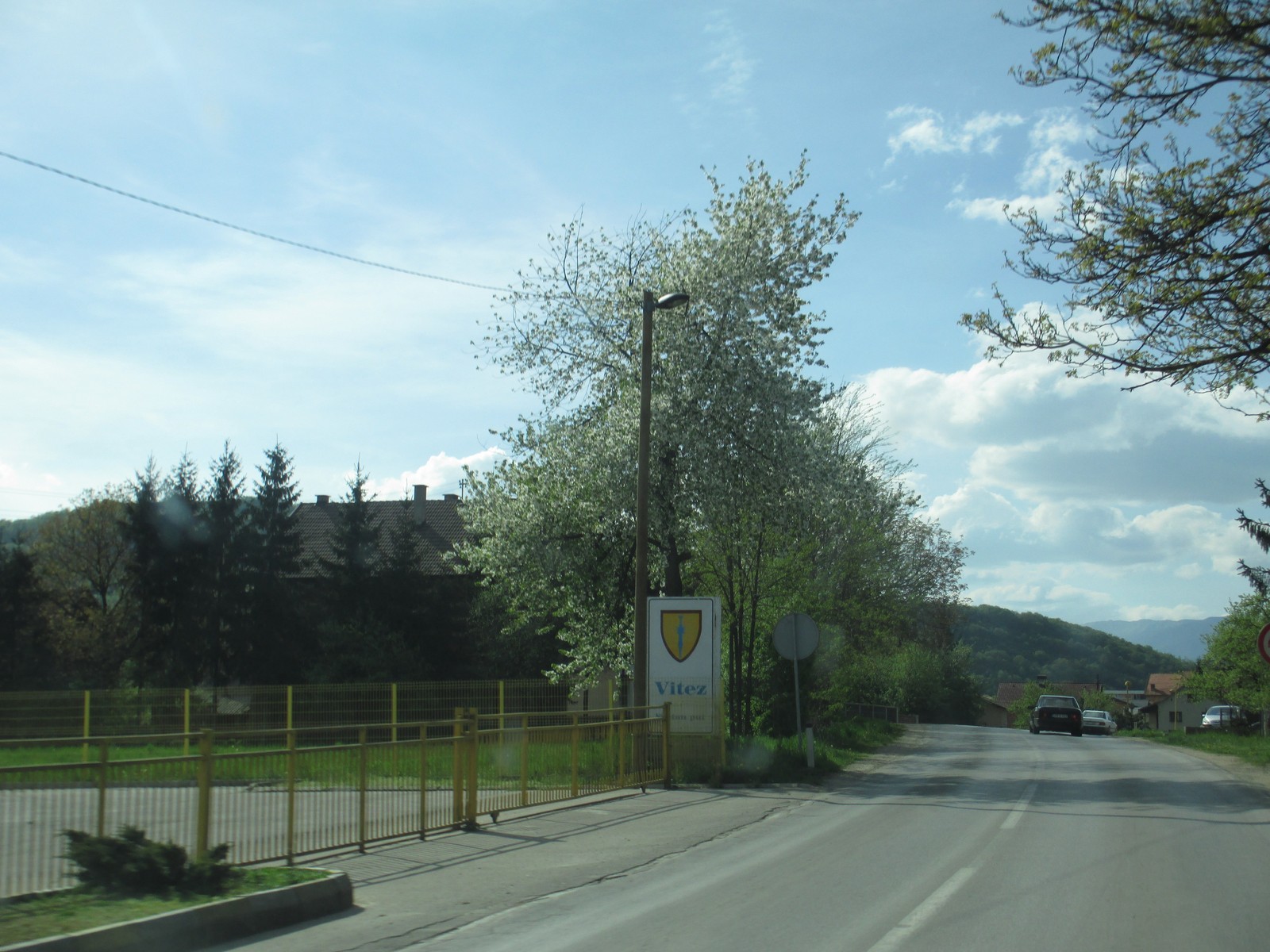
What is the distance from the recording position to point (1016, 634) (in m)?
160

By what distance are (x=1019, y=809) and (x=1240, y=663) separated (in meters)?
28.8

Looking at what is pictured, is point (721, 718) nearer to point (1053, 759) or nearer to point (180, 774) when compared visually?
point (1053, 759)

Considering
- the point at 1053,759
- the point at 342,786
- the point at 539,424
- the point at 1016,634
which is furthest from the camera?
the point at 1016,634

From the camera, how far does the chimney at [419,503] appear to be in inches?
2522

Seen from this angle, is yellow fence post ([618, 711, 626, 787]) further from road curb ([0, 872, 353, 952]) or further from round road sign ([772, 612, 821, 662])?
road curb ([0, 872, 353, 952])

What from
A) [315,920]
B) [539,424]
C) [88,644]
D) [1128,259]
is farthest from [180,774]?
[88,644]

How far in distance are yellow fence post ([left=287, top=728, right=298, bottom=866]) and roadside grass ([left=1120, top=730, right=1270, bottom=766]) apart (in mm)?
19707

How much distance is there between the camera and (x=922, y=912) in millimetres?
7551

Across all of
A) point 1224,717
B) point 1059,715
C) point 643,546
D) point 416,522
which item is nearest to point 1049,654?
point 1224,717

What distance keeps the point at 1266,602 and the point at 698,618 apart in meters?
26.5

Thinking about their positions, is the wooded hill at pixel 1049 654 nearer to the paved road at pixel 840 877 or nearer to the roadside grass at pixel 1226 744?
the roadside grass at pixel 1226 744

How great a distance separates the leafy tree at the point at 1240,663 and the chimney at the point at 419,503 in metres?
39.9

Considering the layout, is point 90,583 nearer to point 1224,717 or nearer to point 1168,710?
point 1224,717

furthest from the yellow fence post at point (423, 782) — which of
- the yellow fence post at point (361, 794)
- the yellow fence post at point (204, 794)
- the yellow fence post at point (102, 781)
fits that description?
the yellow fence post at point (102, 781)
